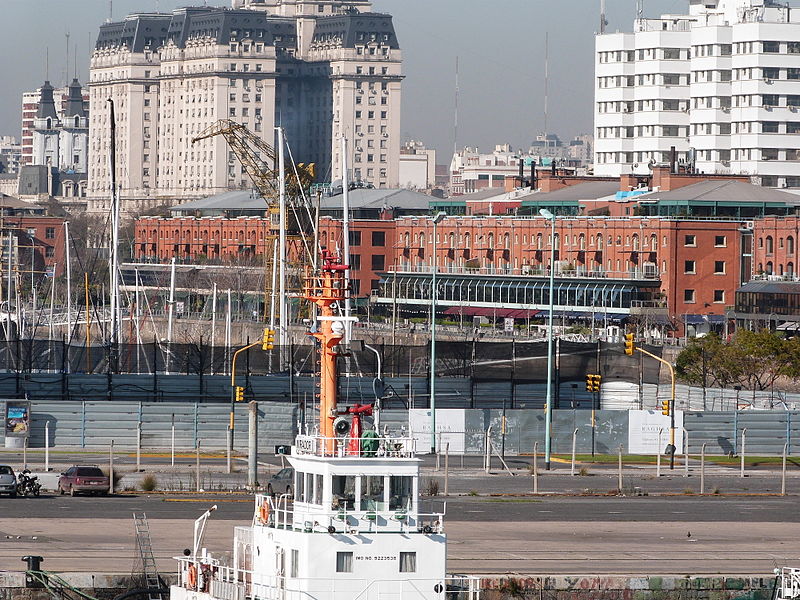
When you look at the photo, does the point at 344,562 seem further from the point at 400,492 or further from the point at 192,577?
the point at 192,577

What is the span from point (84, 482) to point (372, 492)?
26.9m

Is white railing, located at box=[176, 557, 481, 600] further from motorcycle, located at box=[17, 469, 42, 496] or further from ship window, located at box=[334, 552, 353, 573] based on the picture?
motorcycle, located at box=[17, 469, 42, 496]

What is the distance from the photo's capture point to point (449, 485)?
216 feet

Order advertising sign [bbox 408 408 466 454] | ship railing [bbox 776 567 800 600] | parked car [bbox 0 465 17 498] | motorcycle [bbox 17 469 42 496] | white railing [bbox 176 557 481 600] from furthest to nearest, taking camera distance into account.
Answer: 1. advertising sign [bbox 408 408 466 454]
2. motorcycle [bbox 17 469 42 496]
3. parked car [bbox 0 465 17 498]
4. ship railing [bbox 776 567 800 600]
5. white railing [bbox 176 557 481 600]

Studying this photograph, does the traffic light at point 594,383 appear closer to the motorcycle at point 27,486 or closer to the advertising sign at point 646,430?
the advertising sign at point 646,430

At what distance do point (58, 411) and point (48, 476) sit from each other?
1186cm

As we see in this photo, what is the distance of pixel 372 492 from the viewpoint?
3522 cm

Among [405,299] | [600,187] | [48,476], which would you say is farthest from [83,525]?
[600,187]

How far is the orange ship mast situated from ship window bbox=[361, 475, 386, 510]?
2.95ft

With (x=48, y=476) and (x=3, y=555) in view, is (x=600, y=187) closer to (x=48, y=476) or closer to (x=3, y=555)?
(x=48, y=476)

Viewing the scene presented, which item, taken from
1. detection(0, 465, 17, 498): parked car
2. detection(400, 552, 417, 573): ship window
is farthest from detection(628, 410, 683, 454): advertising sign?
detection(400, 552, 417, 573): ship window

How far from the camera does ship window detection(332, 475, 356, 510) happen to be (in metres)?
35.1

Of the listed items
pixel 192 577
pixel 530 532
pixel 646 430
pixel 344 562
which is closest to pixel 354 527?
pixel 344 562

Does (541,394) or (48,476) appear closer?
(48,476)
